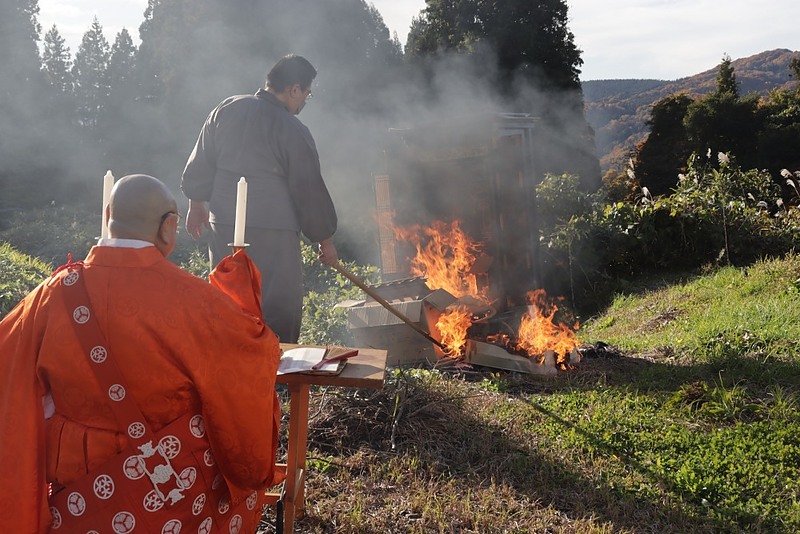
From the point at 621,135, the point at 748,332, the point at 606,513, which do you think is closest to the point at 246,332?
the point at 606,513

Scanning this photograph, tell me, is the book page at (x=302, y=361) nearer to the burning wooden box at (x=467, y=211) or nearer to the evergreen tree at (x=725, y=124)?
the burning wooden box at (x=467, y=211)

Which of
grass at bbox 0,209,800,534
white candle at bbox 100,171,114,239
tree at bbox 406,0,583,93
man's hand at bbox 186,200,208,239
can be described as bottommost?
grass at bbox 0,209,800,534

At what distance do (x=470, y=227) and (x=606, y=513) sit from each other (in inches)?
171

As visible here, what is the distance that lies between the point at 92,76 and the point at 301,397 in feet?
75.7

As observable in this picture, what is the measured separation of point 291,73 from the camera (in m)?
4.18

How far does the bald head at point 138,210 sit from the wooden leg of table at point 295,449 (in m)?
1.02

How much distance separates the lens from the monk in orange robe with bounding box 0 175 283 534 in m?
1.74

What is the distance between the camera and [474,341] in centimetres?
532

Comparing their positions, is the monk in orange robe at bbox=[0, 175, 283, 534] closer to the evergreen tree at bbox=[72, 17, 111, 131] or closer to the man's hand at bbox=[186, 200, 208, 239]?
the man's hand at bbox=[186, 200, 208, 239]

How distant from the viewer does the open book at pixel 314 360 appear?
244cm

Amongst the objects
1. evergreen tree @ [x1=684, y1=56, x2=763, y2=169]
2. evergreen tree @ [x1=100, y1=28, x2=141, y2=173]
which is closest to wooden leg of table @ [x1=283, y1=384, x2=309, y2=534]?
evergreen tree @ [x1=100, y1=28, x2=141, y2=173]

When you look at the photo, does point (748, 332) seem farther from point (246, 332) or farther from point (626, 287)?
point (246, 332)

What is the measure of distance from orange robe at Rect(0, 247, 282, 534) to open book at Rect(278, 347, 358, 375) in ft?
1.79

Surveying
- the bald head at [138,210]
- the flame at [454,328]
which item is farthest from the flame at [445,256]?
the bald head at [138,210]
